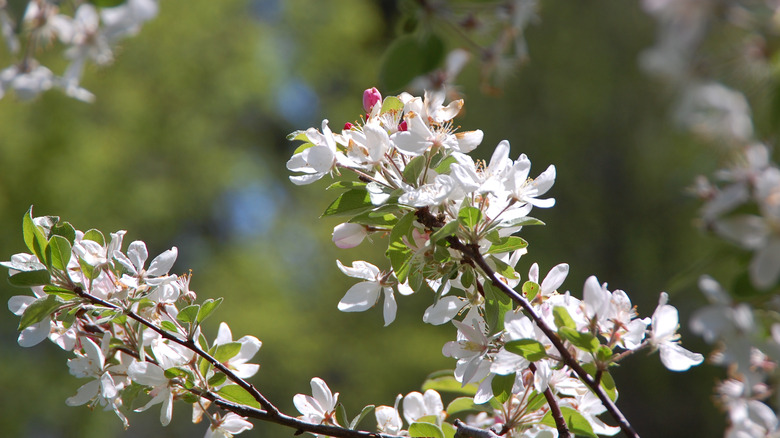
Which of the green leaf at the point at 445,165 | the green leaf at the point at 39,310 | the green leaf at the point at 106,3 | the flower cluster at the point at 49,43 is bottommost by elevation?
the green leaf at the point at 39,310

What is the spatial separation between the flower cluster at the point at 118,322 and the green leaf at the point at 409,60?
343 millimetres

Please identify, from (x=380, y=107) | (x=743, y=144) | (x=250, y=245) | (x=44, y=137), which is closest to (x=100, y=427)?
(x=44, y=137)

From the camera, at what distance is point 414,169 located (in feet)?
2.19

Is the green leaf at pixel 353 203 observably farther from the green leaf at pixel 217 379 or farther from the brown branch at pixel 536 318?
the green leaf at pixel 217 379

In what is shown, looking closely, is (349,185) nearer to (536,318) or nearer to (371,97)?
(371,97)

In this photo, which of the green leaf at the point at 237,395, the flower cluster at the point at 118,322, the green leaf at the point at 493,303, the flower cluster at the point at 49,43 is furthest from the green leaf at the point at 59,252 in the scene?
the flower cluster at the point at 49,43

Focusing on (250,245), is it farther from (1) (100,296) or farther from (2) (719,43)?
(2) (719,43)

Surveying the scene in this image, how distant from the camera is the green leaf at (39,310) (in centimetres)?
68

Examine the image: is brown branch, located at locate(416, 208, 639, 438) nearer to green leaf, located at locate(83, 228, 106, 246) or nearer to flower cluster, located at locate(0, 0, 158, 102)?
green leaf, located at locate(83, 228, 106, 246)

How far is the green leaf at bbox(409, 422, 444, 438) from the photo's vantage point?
2.32 feet

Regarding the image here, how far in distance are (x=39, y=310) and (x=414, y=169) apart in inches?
16.2

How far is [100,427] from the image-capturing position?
4.17 m

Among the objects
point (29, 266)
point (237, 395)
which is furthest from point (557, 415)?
point (29, 266)

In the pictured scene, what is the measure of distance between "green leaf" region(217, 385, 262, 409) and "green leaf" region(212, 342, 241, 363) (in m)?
0.03
